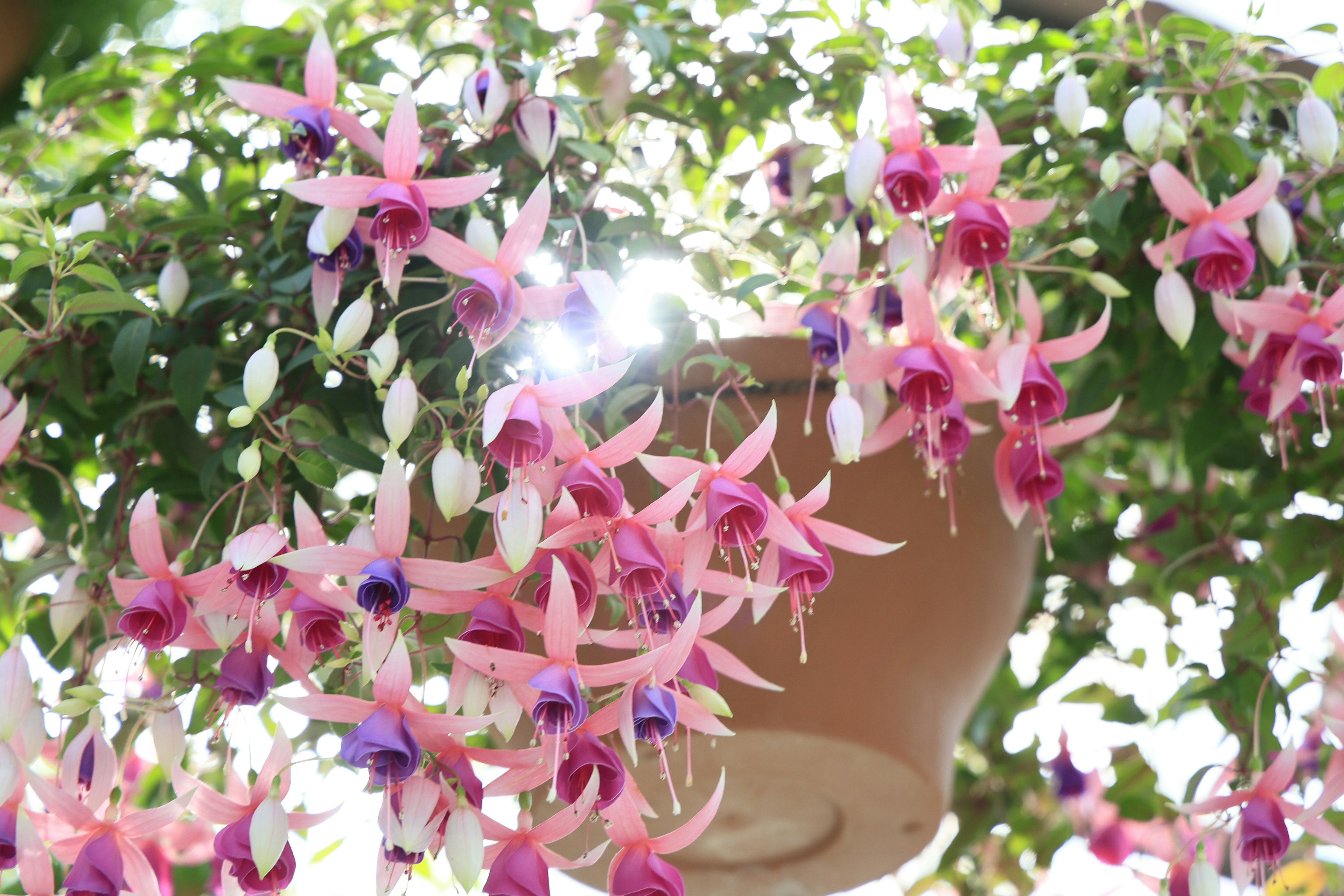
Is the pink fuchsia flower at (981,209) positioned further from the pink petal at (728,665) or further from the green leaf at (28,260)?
the green leaf at (28,260)

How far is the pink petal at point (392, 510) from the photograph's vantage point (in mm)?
579

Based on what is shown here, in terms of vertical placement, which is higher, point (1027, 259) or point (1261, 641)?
point (1027, 259)

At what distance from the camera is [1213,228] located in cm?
77

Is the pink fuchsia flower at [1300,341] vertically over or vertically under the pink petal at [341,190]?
under

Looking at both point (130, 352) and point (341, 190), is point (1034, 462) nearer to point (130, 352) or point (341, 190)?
point (341, 190)

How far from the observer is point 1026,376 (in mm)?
728

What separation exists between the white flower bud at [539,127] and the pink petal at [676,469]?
0.25m

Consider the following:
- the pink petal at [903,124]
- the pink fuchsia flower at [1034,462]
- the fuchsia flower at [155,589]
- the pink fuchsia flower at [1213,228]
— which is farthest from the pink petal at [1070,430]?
the fuchsia flower at [155,589]

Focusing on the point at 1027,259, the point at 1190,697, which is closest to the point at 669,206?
the point at 1027,259

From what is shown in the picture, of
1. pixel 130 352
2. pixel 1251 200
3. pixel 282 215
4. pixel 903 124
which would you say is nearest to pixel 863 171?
pixel 903 124

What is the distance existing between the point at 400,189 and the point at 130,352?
0.24 m

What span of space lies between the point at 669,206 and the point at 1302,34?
49 cm

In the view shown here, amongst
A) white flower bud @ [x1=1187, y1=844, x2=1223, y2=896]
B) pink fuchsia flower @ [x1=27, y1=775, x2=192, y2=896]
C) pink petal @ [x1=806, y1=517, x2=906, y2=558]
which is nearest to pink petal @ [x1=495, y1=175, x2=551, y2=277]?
pink petal @ [x1=806, y1=517, x2=906, y2=558]

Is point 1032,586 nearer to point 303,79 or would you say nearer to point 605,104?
point 605,104
